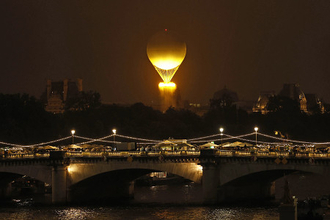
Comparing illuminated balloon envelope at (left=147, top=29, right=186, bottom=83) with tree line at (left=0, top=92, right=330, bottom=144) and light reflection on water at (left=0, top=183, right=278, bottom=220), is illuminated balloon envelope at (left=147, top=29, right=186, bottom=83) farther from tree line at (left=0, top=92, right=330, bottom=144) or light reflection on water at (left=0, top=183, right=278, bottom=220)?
light reflection on water at (left=0, top=183, right=278, bottom=220)

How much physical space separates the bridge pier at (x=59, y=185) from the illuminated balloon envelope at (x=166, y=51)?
90.0 metres

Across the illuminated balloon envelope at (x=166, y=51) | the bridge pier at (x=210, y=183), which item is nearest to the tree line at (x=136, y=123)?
the illuminated balloon envelope at (x=166, y=51)

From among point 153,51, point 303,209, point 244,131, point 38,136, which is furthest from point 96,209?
point 153,51

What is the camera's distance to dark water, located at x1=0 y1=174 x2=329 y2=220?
279 feet

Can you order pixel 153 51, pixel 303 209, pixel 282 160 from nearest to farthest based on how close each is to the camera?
pixel 303 209, pixel 282 160, pixel 153 51

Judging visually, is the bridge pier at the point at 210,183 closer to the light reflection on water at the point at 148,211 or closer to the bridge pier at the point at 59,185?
the light reflection on water at the point at 148,211

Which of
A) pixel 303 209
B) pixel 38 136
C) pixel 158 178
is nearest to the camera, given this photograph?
pixel 303 209

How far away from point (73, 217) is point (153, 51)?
10340 centimetres

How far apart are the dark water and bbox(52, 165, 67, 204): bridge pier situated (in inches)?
54.7

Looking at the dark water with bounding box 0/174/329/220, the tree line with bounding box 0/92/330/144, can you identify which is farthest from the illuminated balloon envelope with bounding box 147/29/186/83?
the dark water with bounding box 0/174/329/220

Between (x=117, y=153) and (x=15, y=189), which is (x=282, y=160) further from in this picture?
(x=15, y=189)

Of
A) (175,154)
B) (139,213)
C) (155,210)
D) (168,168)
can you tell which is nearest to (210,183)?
(168,168)

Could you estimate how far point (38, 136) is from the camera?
144500 mm

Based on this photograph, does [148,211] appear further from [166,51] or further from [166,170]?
[166,51]
